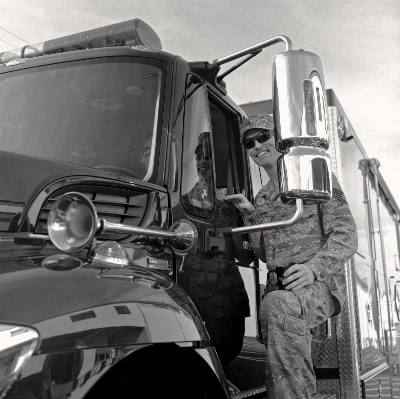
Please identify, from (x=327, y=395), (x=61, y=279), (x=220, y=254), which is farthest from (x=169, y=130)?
(x=327, y=395)

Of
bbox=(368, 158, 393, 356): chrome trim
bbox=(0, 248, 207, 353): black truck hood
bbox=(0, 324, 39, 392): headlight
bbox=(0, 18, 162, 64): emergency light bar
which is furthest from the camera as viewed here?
bbox=(368, 158, 393, 356): chrome trim

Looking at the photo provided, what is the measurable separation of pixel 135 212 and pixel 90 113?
0.50m

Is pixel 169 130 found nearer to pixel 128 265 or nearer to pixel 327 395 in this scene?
pixel 128 265

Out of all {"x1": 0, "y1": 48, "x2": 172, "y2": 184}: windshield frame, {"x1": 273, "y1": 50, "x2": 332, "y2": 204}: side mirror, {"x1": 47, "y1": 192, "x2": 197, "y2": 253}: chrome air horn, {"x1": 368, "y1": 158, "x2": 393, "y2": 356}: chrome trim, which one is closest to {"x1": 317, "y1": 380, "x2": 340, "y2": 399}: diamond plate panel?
{"x1": 368, "y1": 158, "x2": 393, "y2": 356}: chrome trim

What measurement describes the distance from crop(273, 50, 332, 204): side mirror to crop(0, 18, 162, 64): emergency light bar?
3.54 ft

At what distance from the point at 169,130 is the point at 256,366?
123 cm

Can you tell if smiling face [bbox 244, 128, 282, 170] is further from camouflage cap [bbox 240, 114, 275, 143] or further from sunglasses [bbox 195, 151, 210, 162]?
sunglasses [bbox 195, 151, 210, 162]

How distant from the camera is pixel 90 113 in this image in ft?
7.84

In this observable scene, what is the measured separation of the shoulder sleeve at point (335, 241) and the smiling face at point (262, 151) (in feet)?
1.16

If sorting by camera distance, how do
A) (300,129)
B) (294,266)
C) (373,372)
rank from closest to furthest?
(300,129) → (294,266) → (373,372)

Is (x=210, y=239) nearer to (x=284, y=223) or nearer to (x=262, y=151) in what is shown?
(x=284, y=223)

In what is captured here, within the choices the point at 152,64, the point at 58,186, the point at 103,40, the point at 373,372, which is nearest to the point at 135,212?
the point at 58,186

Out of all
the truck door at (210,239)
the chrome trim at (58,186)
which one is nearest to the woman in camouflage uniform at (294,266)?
the truck door at (210,239)

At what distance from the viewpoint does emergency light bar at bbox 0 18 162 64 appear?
3.00 meters
